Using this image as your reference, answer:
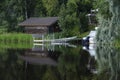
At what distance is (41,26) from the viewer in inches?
2478

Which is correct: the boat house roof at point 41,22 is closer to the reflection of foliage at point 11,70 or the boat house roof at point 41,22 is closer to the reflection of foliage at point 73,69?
the reflection of foliage at point 73,69

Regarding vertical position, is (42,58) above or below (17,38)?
below

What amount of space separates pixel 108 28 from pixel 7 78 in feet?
41.9

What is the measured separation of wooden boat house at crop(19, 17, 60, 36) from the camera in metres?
62.6

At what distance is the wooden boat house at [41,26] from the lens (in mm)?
62562

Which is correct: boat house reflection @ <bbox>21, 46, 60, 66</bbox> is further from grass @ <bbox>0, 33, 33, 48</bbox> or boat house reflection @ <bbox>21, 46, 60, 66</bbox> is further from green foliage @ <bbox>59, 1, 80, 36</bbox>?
green foliage @ <bbox>59, 1, 80, 36</bbox>

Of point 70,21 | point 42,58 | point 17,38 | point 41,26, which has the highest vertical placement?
point 70,21

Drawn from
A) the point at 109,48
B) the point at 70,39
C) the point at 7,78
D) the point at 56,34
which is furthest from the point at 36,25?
the point at 7,78

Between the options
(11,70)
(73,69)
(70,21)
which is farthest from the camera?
(70,21)

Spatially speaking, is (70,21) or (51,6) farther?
(51,6)

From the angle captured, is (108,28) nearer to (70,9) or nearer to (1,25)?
(70,9)

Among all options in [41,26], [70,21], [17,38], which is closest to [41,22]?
[41,26]

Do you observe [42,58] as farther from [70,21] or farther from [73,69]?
[70,21]

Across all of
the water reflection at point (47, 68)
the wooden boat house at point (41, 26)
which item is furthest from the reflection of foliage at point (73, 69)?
the wooden boat house at point (41, 26)
